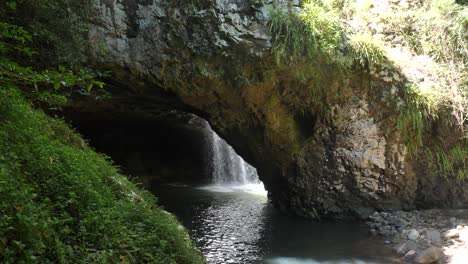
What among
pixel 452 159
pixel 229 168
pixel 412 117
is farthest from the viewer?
pixel 229 168

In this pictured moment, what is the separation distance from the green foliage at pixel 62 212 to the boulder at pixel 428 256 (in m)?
4.29

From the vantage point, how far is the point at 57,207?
111 inches

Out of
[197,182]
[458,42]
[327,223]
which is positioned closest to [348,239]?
[327,223]

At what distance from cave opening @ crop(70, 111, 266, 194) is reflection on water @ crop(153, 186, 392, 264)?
164 inches

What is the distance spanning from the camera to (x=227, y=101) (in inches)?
339

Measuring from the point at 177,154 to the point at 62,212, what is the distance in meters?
13.1

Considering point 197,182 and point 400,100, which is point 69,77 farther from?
point 197,182

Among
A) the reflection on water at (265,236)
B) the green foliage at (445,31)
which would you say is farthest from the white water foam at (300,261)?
the green foliage at (445,31)

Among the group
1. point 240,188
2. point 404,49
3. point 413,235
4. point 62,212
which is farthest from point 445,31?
point 62,212

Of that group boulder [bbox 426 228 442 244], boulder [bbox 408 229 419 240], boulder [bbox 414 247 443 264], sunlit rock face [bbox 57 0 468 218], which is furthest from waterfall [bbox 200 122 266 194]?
boulder [bbox 414 247 443 264]

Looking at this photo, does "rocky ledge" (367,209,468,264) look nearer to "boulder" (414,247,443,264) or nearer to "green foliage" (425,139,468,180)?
"boulder" (414,247,443,264)

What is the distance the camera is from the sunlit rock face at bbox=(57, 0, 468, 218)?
7484 mm

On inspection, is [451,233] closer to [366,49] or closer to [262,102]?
[366,49]

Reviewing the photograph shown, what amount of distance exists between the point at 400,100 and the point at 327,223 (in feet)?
10.3
